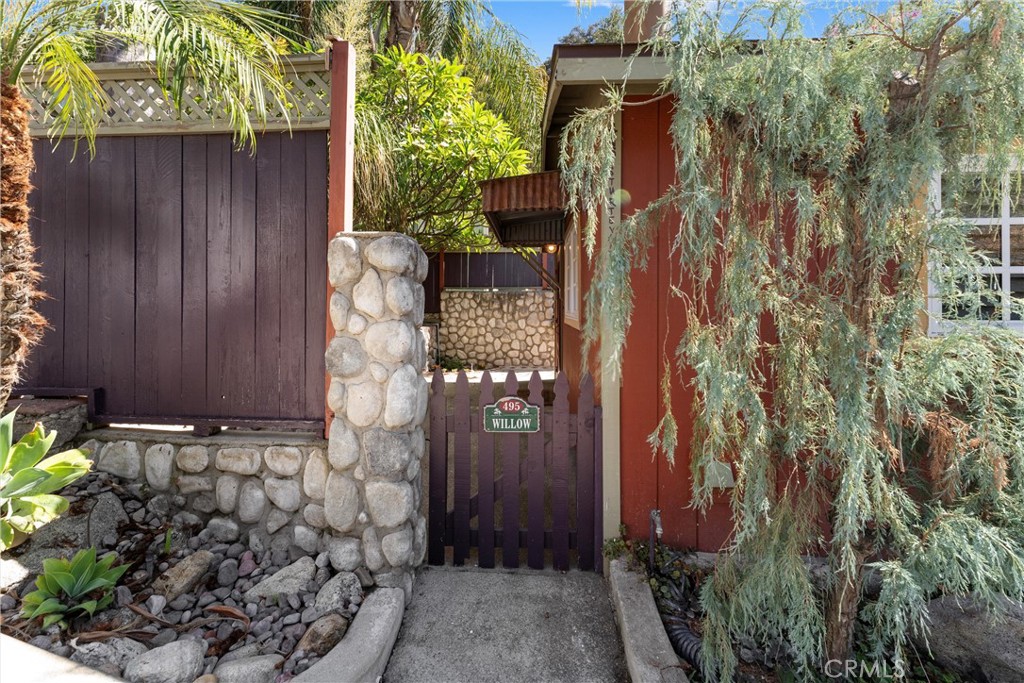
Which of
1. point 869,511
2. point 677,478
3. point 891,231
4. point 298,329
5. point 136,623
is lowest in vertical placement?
point 136,623

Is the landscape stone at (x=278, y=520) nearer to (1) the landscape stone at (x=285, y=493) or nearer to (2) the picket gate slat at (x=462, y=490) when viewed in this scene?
(1) the landscape stone at (x=285, y=493)

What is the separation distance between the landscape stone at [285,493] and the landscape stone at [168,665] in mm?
890

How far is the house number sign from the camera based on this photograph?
341 centimetres

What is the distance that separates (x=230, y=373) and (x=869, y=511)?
11.2ft

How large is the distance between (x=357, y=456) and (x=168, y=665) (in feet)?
→ 3.95

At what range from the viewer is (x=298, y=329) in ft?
11.1

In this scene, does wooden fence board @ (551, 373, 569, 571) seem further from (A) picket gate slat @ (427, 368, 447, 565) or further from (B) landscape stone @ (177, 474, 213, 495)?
(B) landscape stone @ (177, 474, 213, 495)

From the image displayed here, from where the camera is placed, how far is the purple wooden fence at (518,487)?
11.1 ft

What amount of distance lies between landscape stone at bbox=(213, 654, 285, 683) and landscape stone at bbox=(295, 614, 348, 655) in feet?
0.39

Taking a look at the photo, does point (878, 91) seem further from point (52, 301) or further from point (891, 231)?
point (52, 301)

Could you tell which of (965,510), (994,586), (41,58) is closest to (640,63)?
(965,510)

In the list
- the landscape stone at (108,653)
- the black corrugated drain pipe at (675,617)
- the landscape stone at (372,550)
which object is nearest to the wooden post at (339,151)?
the landscape stone at (372,550)

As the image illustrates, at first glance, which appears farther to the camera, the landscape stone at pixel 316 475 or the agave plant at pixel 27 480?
the landscape stone at pixel 316 475

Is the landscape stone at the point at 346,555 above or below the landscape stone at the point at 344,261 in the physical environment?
below
